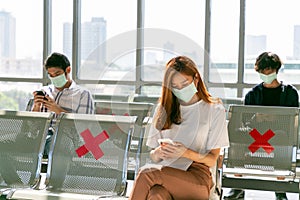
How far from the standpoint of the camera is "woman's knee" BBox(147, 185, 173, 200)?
11.2 ft

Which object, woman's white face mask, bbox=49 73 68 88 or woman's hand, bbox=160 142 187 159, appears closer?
woman's hand, bbox=160 142 187 159

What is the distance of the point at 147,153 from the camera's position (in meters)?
3.81

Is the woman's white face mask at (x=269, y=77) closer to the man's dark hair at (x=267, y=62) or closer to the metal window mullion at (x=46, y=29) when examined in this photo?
the man's dark hair at (x=267, y=62)

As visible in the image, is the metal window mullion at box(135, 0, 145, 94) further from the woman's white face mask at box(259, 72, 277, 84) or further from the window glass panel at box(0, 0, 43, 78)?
the woman's white face mask at box(259, 72, 277, 84)

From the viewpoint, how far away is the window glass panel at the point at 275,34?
23.0 feet

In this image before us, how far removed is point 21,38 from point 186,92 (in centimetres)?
488

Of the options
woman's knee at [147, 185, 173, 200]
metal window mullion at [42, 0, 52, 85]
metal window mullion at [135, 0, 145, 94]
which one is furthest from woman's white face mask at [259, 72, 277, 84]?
metal window mullion at [42, 0, 52, 85]

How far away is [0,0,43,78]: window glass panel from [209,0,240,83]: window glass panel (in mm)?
2259

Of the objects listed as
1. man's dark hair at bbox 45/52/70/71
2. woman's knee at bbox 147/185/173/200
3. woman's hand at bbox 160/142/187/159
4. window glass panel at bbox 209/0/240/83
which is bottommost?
woman's knee at bbox 147/185/173/200

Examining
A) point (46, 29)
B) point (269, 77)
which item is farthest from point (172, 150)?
point (46, 29)

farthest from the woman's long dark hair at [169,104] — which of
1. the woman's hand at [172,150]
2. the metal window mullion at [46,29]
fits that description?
the metal window mullion at [46,29]

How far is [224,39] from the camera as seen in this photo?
7172 mm

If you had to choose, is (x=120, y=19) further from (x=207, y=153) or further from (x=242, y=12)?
(x=207, y=153)

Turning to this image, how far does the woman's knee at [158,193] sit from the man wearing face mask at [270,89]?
6.13 feet
